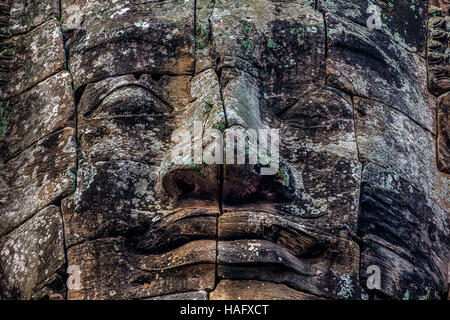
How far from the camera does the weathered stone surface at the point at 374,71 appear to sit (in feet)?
29.2

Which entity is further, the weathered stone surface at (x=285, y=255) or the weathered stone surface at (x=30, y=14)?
the weathered stone surface at (x=30, y=14)

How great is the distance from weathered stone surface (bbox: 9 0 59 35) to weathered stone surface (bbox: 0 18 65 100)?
0.26 ft

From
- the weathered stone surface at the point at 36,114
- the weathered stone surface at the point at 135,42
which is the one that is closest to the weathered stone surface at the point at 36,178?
the weathered stone surface at the point at 36,114

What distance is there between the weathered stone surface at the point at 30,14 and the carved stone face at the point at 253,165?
0.16 metres

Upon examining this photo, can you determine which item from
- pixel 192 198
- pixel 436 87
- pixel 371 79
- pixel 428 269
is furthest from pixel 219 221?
pixel 436 87

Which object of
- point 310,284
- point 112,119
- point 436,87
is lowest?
point 310,284

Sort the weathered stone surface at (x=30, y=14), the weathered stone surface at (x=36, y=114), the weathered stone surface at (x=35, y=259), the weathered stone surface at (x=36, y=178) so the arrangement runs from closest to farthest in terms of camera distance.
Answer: the weathered stone surface at (x=35, y=259) < the weathered stone surface at (x=36, y=178) < the weathered stone surface at (x=36, y=114) < the weathered stone surface at (x=30, y=14)

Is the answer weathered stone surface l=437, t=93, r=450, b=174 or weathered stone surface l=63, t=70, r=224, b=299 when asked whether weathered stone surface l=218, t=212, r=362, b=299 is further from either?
weathered stone surface l=437, t=93, r=450, b=174

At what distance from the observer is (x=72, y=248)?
7680 mm

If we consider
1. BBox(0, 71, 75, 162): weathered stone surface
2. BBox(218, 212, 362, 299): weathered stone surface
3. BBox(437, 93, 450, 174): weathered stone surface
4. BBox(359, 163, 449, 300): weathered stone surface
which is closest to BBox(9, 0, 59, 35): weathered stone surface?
BBox(0, 71, 75, 162): weathered stone surface

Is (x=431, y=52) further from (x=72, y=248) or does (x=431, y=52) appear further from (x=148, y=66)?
(x=72, y=248)

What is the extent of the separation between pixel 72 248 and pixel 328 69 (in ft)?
8.30

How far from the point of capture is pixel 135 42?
29.2 ft

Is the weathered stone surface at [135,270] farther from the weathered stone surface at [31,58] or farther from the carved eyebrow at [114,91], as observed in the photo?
the weathered stone surface at [31,58]
